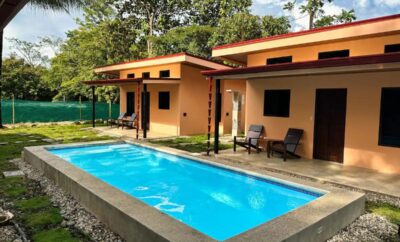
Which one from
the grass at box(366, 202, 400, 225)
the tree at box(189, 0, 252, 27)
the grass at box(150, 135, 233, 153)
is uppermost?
the tree at box(189, 0, 252, 27)

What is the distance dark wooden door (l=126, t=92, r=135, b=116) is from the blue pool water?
8.46 m

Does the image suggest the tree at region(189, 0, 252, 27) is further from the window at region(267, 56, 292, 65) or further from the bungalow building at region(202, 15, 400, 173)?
the bungalow building at region(202, 15, 400, 173)

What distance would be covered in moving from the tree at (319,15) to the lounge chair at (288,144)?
21.0 m

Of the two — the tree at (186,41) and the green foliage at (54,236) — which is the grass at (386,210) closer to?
the green foliage at (54,236)

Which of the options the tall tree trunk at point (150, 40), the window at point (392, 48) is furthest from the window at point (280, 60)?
the tall tree trunk at point (150, 40)

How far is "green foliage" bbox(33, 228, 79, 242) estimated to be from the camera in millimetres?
4074

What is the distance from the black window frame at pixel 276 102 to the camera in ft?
34.2

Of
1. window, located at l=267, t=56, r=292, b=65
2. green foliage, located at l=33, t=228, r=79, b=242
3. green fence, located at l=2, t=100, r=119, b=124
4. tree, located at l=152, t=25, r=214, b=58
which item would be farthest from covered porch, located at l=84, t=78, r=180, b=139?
→ tree, located at l=152, t=25, r=214, b=58

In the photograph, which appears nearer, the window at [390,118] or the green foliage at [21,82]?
the window at [390,118]

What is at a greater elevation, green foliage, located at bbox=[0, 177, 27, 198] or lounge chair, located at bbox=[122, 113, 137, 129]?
lounge chair, located at bbox=[122, 113, 137, 129]

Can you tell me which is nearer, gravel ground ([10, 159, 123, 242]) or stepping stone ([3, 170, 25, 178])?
gravel ground ([10, 159, 123, 242])

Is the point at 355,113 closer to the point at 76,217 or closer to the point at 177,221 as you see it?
the point at 177,221

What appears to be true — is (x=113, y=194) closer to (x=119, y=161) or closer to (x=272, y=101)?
(x=119, y=161)

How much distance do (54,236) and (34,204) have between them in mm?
1615
